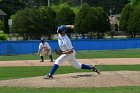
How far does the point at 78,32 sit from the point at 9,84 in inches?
2148

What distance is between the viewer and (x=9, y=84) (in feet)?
48.9

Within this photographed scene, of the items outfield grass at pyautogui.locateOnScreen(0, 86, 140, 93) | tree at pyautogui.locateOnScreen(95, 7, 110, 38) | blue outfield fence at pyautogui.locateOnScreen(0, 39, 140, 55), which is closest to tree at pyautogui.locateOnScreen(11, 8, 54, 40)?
tree at pyautogui.locateOnScreen(95, 7, 110, 38)

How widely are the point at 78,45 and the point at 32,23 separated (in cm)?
1463

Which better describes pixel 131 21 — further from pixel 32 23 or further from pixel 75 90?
pixel 75 90

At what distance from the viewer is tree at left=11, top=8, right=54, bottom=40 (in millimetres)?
61562

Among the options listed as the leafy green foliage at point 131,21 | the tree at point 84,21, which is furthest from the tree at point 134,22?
the tree at point 84,21

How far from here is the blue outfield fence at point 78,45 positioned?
4312 centimetres

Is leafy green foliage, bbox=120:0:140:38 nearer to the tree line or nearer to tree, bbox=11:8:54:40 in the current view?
the tree line

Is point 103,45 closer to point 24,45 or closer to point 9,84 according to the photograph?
point 24,45

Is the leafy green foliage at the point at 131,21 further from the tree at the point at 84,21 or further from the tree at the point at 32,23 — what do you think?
the tree at the point at 32,23

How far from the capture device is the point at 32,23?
61.6m

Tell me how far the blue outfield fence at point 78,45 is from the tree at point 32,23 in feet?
45.4

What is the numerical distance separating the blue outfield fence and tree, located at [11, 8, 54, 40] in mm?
13840

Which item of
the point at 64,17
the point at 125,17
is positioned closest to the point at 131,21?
the point at 125,17
